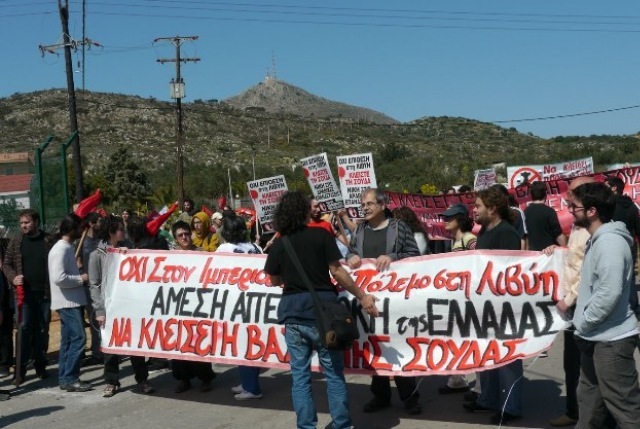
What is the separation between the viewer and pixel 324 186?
11445 mm

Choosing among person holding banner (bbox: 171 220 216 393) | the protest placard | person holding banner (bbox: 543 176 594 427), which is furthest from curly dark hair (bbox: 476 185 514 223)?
the protest placard

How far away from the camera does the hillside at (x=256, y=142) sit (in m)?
60.4

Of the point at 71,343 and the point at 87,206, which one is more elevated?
the point at 87,206

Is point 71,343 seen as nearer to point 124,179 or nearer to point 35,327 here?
point 35,327

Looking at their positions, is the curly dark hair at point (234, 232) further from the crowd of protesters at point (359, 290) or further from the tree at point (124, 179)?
the tree at point (124, 179)

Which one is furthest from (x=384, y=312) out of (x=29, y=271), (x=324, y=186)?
(x=324, y=186)

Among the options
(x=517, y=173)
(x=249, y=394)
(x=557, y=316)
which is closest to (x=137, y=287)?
(x=249, y=394)

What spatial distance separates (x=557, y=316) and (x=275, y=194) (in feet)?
22.0

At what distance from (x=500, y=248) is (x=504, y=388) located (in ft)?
3.61

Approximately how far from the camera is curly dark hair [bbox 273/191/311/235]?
577 centimetres

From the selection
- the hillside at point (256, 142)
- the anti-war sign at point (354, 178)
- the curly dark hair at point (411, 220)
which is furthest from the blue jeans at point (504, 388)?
the hillside at point (256, 142)

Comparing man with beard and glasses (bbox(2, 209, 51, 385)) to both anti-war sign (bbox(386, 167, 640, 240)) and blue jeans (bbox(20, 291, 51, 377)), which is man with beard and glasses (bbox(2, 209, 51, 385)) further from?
anti-war sign (bbox(386, 167, 640, 240))

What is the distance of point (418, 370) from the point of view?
6238 millimetres

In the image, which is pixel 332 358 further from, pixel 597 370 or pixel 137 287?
pixel 137 287
